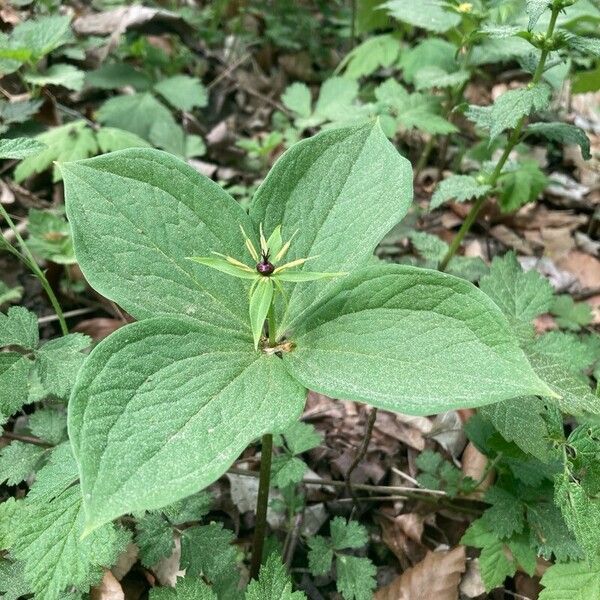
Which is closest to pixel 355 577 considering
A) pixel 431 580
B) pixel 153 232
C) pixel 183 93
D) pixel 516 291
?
pixel 431 580

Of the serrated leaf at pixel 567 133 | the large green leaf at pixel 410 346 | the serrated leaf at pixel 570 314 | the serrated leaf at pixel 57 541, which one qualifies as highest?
the serrated leaf at pixel 567 133

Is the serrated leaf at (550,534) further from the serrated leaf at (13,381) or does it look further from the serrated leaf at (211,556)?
the serrated leaf at (13,381)

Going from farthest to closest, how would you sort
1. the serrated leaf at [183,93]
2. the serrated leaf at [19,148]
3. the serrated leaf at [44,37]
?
the serrated leaf at [183,93], the serrated leaf at [44,37], the serrated leaf at [19,148]

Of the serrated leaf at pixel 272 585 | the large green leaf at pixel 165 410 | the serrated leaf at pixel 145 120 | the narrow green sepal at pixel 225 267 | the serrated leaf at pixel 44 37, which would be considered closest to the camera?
the large green leaf at pixel 165 410

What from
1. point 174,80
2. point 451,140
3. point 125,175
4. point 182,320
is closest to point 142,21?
point 174,80

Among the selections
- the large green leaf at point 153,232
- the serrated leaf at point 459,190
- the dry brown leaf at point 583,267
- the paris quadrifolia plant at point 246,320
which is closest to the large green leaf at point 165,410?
the paris quadrifolia plant at point 246,320

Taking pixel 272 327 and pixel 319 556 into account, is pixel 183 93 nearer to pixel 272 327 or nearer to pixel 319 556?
pixel 272 327

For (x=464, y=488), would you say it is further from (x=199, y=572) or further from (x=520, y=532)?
(x=199, y=572)
